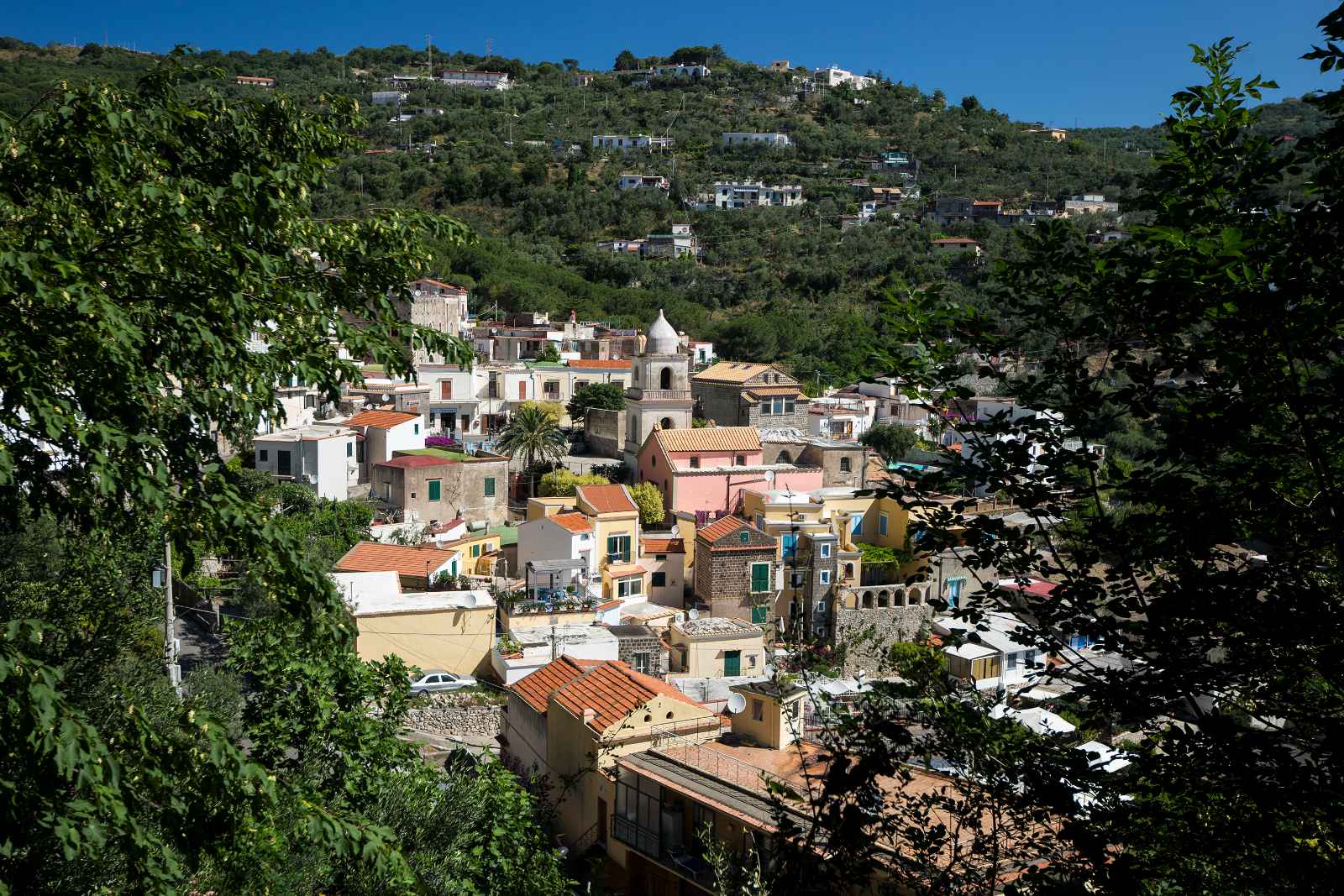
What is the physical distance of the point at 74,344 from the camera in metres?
3.75

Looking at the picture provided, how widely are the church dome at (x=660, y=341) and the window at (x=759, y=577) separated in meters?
11.5

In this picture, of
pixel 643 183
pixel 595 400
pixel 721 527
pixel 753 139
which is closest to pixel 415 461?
pixel 721 527

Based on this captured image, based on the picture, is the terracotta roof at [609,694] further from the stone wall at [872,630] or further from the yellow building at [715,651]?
the stone wall at [872,630]

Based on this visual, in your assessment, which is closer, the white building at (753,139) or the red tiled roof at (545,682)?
the red tiled roof at (545,682)

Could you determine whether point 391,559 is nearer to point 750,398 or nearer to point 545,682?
point 545,682

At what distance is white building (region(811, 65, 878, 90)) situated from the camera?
13125cm

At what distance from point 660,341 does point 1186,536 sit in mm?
31895

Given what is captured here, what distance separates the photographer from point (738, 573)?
1010 inches

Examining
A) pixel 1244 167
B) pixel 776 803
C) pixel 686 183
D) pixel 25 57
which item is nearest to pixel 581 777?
pixel 776 803

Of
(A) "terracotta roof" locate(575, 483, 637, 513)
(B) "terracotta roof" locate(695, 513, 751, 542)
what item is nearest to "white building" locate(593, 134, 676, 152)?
(A) "terracotta roof" locate(575, 483, 637, 513)

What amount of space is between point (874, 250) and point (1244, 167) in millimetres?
70311

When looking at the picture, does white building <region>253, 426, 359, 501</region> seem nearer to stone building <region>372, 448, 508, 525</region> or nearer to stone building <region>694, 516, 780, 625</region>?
stone building <region>372, 448, 508, 525</region>

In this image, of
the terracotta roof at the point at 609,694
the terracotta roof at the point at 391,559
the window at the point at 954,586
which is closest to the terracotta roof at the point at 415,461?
the terracotta roof at the point at 391,559

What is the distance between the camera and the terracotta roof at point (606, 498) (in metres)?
26.4
